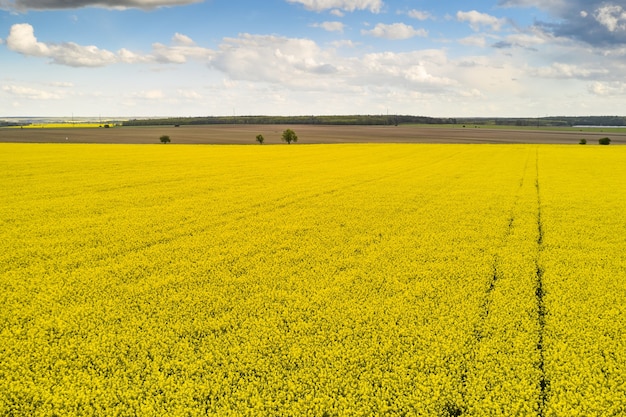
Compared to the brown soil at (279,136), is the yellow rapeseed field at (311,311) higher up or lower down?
lower down

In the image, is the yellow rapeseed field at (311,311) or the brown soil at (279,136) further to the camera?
the brown soil at (279,136)

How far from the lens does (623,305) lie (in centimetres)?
942

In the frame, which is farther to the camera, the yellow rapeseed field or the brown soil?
the brown soil

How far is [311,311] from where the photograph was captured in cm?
897

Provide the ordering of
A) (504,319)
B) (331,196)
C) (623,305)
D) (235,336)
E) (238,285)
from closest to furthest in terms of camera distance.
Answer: (235,336), (504,319), (623,305), (238,285), (331,196)

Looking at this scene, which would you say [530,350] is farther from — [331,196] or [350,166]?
[350,166]

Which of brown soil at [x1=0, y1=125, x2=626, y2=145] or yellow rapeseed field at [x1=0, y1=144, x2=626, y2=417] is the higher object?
brown soil at [x1=0, y1=125, x2=626, y2=145]

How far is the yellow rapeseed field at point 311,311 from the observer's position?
6.21 metres

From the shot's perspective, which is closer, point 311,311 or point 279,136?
point 311,311

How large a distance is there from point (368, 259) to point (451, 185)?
58.0 ft

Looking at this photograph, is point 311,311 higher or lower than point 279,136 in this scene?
lower

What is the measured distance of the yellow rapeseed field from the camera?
6.21 meters

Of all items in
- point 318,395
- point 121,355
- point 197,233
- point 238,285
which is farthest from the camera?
point 197,233

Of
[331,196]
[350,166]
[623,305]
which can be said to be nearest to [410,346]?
[623,305]
